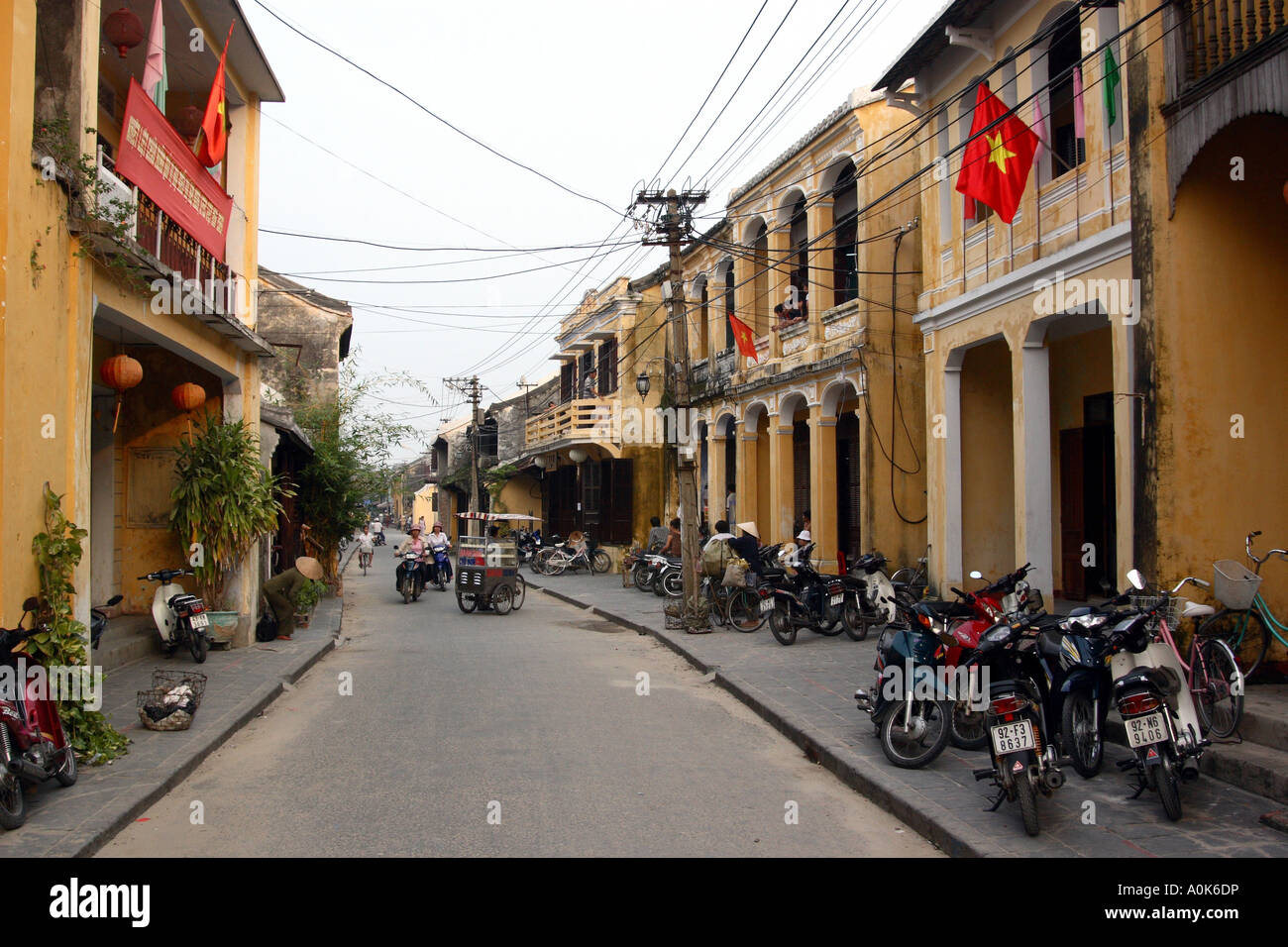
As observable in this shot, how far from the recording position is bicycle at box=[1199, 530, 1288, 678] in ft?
24.0

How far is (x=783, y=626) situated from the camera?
13.0m

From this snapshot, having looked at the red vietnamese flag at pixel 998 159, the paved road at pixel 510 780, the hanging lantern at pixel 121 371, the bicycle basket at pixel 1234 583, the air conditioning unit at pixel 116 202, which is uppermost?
the red vietnamese flag at pixel 998 159

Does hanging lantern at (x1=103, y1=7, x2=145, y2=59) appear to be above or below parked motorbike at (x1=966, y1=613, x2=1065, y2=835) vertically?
above

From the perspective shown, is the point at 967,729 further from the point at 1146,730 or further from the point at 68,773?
the point at 68,773

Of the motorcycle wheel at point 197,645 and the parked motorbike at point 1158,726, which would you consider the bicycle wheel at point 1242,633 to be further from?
the motorcycle wheel at point 197,645

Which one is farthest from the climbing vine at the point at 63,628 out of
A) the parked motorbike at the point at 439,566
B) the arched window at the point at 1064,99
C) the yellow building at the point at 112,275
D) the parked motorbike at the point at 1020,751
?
the parked motorbike at the point at 439,566

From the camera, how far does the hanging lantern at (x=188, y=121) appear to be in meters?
12.2

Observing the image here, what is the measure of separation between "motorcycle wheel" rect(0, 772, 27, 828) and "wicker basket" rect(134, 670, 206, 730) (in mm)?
2454

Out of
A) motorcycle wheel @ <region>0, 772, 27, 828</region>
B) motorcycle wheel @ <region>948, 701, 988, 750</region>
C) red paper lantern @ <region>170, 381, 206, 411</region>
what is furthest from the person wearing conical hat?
motorcycle wheel @ <region>948, 701, 988, 750</region>

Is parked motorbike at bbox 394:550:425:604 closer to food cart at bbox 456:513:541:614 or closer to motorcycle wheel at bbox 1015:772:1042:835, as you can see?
food cart at bbox 456:513:541:614

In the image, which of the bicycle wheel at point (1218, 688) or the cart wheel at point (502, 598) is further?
the cart wheel at point (502, 598)

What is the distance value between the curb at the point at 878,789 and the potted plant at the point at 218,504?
634cm

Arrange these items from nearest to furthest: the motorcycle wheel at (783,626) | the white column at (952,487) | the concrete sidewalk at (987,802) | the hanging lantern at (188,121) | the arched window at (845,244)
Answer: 1. the concrete sidewalk at (987,802)
2. the hanging lantern at (188,121)
3. the motorcycle wheel at (783,626)
4. the white column at (952,487)
5. the arched window at (845,244)

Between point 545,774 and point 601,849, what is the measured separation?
1.62 m
